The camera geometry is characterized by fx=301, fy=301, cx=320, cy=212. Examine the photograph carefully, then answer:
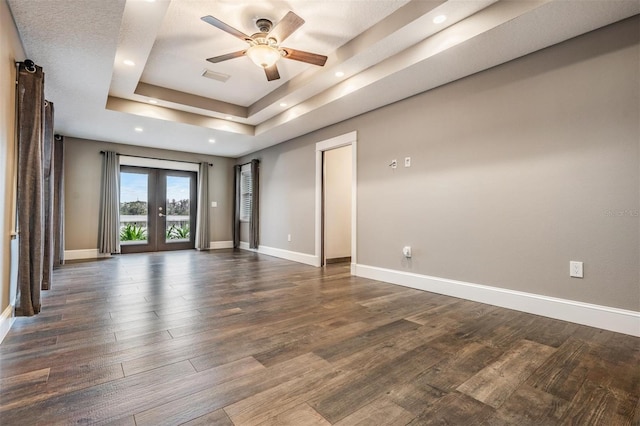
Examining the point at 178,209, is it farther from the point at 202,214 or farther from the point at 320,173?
the point at 320,173

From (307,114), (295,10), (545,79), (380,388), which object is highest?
(295,10)

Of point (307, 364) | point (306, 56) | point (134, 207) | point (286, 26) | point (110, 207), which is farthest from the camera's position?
point (134, 207)

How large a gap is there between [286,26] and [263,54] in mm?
446

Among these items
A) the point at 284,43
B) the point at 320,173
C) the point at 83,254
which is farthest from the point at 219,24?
the point at 83,254

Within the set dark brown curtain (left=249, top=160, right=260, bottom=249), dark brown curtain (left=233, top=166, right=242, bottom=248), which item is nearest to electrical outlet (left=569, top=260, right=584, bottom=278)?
dark brown curtain (left=249, top=160, right=260, bottom=249)

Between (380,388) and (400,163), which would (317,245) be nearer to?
(400,163)

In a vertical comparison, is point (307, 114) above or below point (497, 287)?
above

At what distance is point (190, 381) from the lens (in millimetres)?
1709

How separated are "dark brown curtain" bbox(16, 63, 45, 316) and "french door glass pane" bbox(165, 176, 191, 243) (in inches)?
205

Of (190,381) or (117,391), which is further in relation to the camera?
(190,381)

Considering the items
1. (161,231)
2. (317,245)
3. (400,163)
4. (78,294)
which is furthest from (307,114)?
(161,231)

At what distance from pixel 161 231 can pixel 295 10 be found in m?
6.54

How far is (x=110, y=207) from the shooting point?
6656 mm

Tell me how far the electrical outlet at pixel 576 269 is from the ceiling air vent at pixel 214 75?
181 inches
